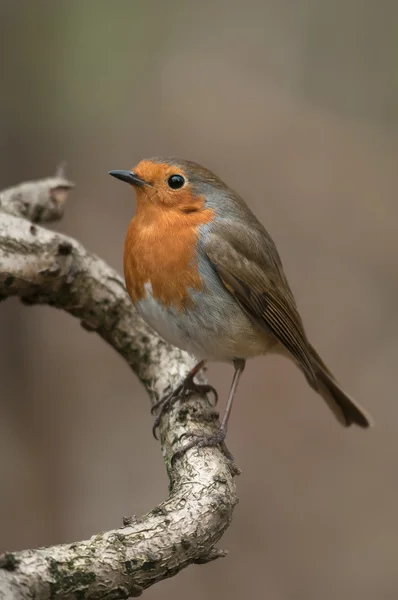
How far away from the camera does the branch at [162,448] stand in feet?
6.34

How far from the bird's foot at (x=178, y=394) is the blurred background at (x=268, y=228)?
2.03 meters

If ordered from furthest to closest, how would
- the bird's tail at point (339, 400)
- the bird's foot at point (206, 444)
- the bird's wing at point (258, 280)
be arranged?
the bird's tail at point (339, 400), the bird's wing at point (258, 280), the bird's foot at point (206, 444)

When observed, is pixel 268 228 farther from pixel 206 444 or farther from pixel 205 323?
pixel 206 444

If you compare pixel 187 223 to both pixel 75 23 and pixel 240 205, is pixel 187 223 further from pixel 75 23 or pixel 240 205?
pixel 75 23

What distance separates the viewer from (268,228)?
608 cm

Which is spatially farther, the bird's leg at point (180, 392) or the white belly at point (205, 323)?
the bird's leg at point (180, 392)

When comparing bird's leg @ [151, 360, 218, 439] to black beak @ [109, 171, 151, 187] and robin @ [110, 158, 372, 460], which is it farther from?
black beak @ [109, 171, 151, 187]

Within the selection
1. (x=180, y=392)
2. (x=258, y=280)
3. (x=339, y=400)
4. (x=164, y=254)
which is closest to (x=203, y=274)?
(x=164, y=254)

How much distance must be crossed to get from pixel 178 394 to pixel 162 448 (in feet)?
0.87

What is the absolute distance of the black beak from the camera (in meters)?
3.07

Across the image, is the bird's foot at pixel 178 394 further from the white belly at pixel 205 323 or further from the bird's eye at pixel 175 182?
the bird's eye at pixel 175 182

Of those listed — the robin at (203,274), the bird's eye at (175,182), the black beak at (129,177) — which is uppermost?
the black beak at (129,177)

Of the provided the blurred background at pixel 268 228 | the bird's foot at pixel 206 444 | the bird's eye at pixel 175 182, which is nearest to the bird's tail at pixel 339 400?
the bird's foot at pixel 206 444

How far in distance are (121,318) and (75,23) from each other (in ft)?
10.7
